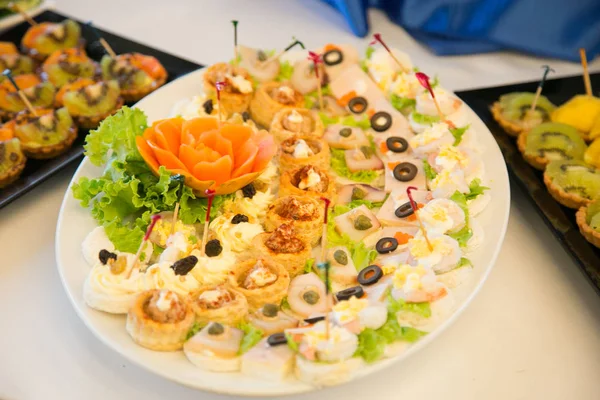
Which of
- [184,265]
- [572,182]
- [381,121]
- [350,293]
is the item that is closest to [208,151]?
[184,265]

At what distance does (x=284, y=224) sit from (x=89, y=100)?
1668 millimetres

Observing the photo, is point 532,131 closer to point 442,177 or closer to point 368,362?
point 442,177

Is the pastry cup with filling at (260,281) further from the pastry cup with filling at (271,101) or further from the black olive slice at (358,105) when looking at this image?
the black olive slice at (358,105)

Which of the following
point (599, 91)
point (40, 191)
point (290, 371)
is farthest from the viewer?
point (599, 91)

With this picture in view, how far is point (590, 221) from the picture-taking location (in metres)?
3.13

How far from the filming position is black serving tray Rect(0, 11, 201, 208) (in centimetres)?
342

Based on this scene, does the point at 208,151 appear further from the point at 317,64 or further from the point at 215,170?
the point at 317,64

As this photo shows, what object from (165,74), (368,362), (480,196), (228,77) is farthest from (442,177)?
(165,74)

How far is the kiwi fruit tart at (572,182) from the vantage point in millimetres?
3271

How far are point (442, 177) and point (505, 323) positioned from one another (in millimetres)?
730

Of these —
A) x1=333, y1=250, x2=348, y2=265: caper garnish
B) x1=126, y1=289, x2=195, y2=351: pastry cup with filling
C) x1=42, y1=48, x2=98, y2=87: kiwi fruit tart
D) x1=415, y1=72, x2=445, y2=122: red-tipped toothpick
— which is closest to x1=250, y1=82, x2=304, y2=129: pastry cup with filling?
x1=415, y1=72, x2=445, y2=122: red-tipped toothpick

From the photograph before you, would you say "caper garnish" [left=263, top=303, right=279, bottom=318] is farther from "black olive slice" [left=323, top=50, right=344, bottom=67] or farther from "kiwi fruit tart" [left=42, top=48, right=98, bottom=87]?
"kiwi fruit tart" [left=42, top=48, right=98, bottom=87]

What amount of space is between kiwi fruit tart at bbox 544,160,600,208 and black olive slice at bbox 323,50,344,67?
4.49 feet

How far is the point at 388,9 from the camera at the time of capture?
5.06m
